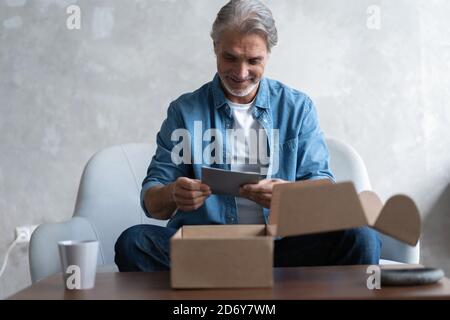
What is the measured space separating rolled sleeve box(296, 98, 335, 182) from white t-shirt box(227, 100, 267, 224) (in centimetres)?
11

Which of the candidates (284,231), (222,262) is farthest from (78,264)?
(284,231)

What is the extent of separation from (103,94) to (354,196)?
1.70m

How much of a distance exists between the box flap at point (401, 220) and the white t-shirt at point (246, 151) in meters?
0.63

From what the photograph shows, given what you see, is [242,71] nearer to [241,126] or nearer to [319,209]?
[241,126]

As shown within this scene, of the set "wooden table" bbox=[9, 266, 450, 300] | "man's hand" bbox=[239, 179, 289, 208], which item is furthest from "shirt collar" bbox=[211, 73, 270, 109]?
"wooden table" bbox=[9, 266, 450, 300]

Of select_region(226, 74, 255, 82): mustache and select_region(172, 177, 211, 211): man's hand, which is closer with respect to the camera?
select_region(172, 177, 211, 211): man's hand

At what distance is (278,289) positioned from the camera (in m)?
1.15

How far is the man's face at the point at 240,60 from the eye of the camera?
1825 millimetres

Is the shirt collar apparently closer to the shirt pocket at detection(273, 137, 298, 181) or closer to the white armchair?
the shirt pocket at detection(273, 137, 298, 181)

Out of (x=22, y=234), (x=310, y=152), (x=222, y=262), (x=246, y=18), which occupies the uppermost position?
(x=246, y=18)

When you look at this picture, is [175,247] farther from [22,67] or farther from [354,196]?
[22,67]

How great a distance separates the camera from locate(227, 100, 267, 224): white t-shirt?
1.82 m

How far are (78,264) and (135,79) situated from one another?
1.56m

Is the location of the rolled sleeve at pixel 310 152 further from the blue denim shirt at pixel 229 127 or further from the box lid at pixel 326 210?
the box lid at pixel 326 210
